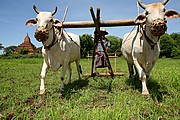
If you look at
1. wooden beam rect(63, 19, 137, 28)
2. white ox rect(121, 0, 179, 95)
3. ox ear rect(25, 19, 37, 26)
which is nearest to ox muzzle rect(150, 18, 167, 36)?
white ox rect(121, 0, 179, 95)

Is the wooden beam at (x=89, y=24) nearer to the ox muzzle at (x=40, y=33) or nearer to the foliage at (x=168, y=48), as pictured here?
the ox muzzle at (x=40, y=33)

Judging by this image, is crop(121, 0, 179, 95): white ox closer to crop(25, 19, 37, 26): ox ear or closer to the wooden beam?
the wooden beam

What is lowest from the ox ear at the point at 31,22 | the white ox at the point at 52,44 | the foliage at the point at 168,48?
the foliage at the point at 168,48

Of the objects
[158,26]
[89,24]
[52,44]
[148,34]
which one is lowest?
[52,44]

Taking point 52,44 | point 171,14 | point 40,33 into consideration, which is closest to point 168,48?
point 171,14

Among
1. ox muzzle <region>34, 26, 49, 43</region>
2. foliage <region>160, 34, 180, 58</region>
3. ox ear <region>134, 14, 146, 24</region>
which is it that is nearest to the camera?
ox muzzle <region>34, 26, 49, 43</region>

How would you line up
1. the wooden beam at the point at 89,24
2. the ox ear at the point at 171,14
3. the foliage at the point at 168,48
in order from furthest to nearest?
the foliage at the point at 168,48, the wooden beam at the point at 89,24, the ox ear at the point at 171,14

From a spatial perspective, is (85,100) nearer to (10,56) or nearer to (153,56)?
(153,56)

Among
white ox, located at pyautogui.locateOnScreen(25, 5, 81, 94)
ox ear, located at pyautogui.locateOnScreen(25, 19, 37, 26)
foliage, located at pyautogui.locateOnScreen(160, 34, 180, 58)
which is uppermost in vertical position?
ox ear, located at pyautogui.locateOnScreen(25, 19, 37, 26)

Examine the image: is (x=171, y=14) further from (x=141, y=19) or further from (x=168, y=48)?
(x=168, y=48)

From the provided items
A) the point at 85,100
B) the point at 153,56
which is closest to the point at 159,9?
the point at 153,56

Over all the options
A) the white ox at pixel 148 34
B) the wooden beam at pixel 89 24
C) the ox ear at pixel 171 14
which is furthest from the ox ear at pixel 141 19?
the wooden beam at pixel 89 24

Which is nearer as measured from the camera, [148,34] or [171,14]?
[171,14]

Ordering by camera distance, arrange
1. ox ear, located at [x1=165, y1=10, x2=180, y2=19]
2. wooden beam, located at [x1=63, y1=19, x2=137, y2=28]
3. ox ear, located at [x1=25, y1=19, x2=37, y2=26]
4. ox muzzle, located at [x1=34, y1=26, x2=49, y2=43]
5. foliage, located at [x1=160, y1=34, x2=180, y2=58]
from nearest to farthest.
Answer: ox muzzle, located at [x1=34, y1=26, x2=49, y2=43], ox ear, located at [x1=165, y1=10, x2=180, y2=19], ox ear, located at [x1=25, y1=19, x2=37, y2=26], wooden beam, located at [x1=63, y1=19, x2=137, y2=28], foliage, located at [x1=160, y1=34, x2=180, y2=58]
